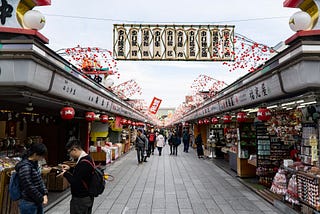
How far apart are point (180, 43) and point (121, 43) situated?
2578mm

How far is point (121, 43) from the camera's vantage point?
11461 millimetres

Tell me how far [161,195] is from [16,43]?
233 inches

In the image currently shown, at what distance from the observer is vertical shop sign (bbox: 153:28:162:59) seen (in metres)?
11.4

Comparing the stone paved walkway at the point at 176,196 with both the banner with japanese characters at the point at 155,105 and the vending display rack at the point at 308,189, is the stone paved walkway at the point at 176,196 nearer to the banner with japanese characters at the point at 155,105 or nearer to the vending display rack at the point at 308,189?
the vending display rack at the point at 308,189

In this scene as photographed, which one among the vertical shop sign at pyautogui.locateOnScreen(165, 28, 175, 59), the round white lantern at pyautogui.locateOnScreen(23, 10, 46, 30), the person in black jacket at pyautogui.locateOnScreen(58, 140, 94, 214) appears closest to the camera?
the person in black jacket at pyautogui.locateOnScreen(58, 140, 94, 214)

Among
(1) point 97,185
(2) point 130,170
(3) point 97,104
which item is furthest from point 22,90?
(2) point 130,170

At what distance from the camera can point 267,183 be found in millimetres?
9078

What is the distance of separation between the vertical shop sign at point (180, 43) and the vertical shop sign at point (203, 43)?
750 millimetres

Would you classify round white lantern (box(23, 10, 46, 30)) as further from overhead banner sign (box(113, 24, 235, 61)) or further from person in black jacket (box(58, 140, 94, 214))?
overhead banner sign (box(113, 24, 235, 61))

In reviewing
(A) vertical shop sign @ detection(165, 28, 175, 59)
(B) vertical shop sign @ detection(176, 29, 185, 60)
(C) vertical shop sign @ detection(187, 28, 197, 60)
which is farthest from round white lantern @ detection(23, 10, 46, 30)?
(C) vertical shop sign @ detection(187, 28, 197, 60)

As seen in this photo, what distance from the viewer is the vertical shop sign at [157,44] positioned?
11383 millimetres

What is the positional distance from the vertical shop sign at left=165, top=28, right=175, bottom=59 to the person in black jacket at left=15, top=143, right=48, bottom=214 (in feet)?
26.5

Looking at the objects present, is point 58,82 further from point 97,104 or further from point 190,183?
point 190,183

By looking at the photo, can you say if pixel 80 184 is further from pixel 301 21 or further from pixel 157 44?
pixel 157 44
